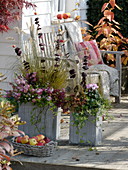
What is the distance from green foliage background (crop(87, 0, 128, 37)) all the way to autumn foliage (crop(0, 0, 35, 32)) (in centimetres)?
231

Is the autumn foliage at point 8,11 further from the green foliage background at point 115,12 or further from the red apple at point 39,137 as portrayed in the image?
the green foliage background at point 115,12

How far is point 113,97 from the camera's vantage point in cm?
670

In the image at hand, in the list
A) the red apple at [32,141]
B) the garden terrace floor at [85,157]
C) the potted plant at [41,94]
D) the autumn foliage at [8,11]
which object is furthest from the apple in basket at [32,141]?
the autumn foliage at [8,11]

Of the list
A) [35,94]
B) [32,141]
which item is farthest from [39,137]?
[35,94]

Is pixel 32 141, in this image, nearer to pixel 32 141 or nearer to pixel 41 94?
pixel 32 141

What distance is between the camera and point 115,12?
7.68 m

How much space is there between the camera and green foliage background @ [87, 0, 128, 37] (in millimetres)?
7598

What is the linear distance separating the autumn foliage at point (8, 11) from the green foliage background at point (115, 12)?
2.31 metres

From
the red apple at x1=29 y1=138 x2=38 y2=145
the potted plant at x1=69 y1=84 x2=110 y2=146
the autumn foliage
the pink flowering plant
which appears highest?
the autumn foliage

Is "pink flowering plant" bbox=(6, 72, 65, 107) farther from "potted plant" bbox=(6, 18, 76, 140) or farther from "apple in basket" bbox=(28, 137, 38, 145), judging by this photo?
"apple in basket" bbox=(28, 137, 38, 145)

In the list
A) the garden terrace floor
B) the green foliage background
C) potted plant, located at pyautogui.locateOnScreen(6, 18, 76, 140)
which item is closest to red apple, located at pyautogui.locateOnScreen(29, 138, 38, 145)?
the garden terrace floor

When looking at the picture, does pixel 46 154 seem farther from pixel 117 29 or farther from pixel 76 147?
pixel 117 29

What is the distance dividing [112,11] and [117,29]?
0.31m

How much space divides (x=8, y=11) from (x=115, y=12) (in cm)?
264
